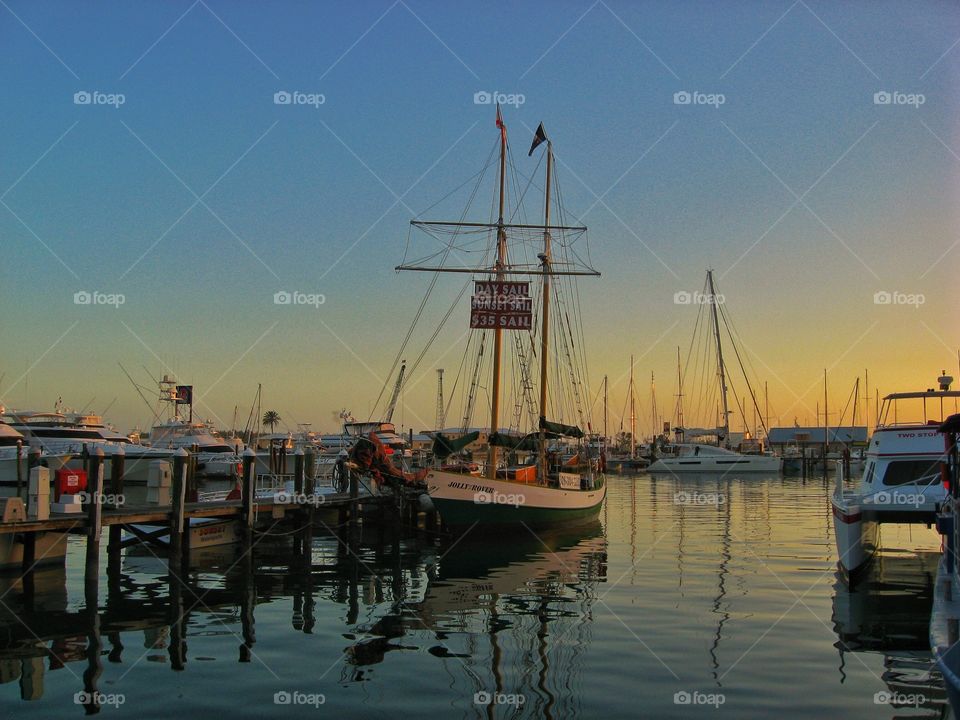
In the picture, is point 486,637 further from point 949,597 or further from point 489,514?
point 489,514

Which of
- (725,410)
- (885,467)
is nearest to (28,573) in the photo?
(885,467)

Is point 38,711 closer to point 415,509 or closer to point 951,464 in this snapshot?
point 951,464

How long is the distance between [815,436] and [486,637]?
13263 cm

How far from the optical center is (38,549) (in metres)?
22.2

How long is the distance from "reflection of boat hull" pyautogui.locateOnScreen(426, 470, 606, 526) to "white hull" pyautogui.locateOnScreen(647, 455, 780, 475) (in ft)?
199

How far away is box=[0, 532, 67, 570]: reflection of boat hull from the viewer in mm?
21344

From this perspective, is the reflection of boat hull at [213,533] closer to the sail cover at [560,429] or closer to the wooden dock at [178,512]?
the wooden dock at [178,512]

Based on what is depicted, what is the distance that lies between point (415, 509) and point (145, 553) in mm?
11213

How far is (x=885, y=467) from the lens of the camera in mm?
23594

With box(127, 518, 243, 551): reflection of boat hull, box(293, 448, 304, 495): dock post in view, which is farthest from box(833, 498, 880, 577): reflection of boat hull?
box(127, 518, 243, 551): reflection of boat hull

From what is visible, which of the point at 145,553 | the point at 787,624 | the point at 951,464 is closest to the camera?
the point at 951,464

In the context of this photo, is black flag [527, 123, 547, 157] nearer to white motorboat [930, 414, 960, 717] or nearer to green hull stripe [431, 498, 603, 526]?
green hull stripe [431, 498, 603, 526]

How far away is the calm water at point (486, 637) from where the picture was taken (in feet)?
40.9

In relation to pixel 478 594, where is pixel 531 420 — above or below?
above
